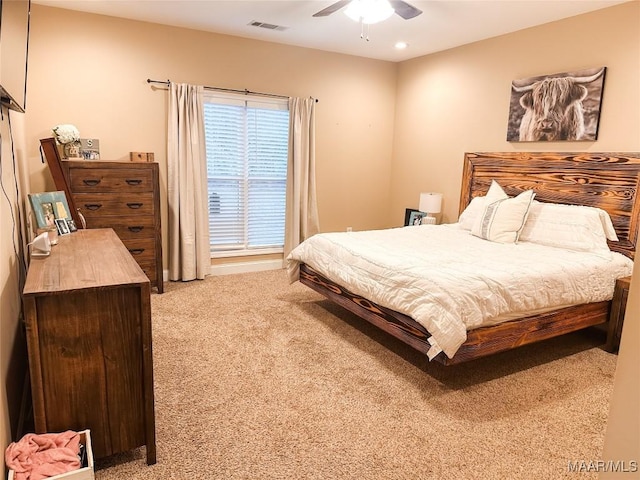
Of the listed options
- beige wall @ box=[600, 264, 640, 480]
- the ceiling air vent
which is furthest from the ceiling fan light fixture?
beige wall @ box=[600, 264, 640, 480]

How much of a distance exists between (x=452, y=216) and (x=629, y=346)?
4223 mm

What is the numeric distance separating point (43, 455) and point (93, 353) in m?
0.38

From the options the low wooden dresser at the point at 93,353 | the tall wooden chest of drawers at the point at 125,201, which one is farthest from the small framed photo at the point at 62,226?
the tall wooden chest of drawers at the point at 125,201

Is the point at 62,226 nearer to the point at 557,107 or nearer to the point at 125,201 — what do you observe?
the point at 125,201

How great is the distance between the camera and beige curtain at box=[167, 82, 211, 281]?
4.43 meters

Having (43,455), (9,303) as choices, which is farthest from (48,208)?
(43,455)

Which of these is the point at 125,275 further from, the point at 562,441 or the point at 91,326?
the point at 562,441

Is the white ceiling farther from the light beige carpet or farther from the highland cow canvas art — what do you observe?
the light beige carpet

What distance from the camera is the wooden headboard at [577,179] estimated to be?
339cm

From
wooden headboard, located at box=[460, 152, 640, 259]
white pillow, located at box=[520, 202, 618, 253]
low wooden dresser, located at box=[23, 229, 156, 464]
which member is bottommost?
low wooden dresser, located at box=[23, 229, 156, 464]

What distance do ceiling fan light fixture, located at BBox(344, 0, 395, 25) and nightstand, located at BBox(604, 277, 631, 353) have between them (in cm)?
270

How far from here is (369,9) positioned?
10.4 ft

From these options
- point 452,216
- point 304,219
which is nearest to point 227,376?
point 304,219

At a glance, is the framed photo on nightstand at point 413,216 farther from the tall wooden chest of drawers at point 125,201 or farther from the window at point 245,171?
the tall wooden chest of drawers at point 125,201
